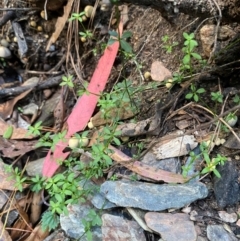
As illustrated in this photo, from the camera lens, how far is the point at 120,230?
1.52 metres

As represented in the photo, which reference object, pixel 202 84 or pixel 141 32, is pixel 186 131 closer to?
pixel 202 84

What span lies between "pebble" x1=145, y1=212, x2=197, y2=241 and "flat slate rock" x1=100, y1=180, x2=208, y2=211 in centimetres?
3

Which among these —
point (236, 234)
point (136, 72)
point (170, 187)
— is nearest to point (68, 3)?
point (136, 72)

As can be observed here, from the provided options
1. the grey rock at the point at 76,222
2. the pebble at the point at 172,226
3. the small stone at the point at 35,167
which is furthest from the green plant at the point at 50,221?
the pebble at the point at 172,226

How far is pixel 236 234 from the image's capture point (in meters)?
1.44

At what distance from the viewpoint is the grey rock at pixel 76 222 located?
1.56m

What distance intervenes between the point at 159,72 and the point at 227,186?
23.8 inches

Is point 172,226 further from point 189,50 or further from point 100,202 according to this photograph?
point 189,50

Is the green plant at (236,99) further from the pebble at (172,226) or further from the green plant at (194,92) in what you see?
the pebble at (172,226)

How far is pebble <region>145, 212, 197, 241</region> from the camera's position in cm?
144

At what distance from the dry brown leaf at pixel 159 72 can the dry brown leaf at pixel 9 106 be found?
68cm

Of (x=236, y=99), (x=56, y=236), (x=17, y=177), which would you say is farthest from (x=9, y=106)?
(x=236, y=99)

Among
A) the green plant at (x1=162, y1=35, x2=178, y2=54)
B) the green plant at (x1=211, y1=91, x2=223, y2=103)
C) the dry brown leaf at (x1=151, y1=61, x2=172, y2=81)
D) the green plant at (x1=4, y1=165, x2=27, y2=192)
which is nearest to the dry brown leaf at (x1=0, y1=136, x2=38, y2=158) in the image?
the green plant at (x1=4, y1=165, x2=27, y2=192)

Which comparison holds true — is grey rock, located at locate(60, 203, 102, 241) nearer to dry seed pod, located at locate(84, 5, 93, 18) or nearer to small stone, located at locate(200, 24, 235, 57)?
small stone, located at locate(200, 24, 235, 57)
